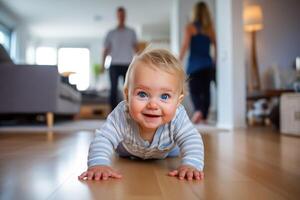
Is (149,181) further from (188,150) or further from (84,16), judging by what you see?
(84,16)

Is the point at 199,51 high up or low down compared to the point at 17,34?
down

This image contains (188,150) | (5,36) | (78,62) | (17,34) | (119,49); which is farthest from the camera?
(78,62)

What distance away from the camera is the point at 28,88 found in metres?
3.29

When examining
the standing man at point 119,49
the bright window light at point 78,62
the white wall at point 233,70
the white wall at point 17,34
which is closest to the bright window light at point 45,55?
the bright window light at point 78,62

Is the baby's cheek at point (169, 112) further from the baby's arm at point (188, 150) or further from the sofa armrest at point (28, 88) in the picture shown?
the sofa armrest at point (28, 88)

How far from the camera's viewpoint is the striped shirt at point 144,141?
89cm

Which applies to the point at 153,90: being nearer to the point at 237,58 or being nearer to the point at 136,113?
the point at 136,113

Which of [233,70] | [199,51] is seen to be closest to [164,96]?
[199,51]

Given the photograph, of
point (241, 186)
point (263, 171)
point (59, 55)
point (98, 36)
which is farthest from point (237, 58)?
point (59, 55)

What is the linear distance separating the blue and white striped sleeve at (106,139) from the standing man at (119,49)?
2.59 metres

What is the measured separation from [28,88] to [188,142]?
2.71 meters

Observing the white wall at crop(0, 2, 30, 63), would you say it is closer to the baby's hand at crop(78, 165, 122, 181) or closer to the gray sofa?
the gray sofa

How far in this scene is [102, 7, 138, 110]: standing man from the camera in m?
3.52

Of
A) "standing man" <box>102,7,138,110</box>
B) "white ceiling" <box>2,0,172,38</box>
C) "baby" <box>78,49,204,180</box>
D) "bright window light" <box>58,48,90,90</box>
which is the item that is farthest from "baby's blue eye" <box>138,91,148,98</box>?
"bright window light" <box>58,48,90,90</box>
